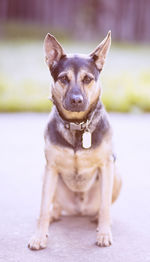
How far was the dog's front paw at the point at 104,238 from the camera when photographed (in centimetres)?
212

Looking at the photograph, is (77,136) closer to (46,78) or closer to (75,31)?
(46,78)

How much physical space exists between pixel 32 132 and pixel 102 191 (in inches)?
84.1

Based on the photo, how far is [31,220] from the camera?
7.93 feet

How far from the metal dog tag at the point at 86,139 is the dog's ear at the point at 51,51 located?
1.26 feet

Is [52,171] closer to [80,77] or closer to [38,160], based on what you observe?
[80,77]

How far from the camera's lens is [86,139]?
2.15m

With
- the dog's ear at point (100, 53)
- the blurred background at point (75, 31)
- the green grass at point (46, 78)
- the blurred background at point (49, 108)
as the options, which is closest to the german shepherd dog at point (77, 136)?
the dog's ear at point (100, 53)

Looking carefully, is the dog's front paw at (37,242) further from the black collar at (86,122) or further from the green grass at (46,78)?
the green grass at (46,78)

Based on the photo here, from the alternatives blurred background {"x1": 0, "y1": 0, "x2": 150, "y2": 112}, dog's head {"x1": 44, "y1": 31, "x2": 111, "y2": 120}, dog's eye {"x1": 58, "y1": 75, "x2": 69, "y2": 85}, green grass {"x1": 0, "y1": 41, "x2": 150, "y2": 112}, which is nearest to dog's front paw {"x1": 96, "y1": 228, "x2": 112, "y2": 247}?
dog's head {"x1": 44, "y1": 31, "x2": 111, "y2": 120}

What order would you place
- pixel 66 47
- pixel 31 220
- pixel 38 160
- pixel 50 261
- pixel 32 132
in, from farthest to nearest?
pixel 66 47, pixel 32 132, pixel 38 160, pixel 31 220, pixel 50 261

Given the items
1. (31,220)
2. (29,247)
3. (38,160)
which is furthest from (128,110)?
(29,247)

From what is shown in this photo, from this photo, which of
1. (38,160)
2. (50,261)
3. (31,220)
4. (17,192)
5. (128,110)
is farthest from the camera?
(128,110)

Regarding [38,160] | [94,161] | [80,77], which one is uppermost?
[80,77]

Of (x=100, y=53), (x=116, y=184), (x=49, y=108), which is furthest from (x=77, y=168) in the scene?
(x=49, y=108)
